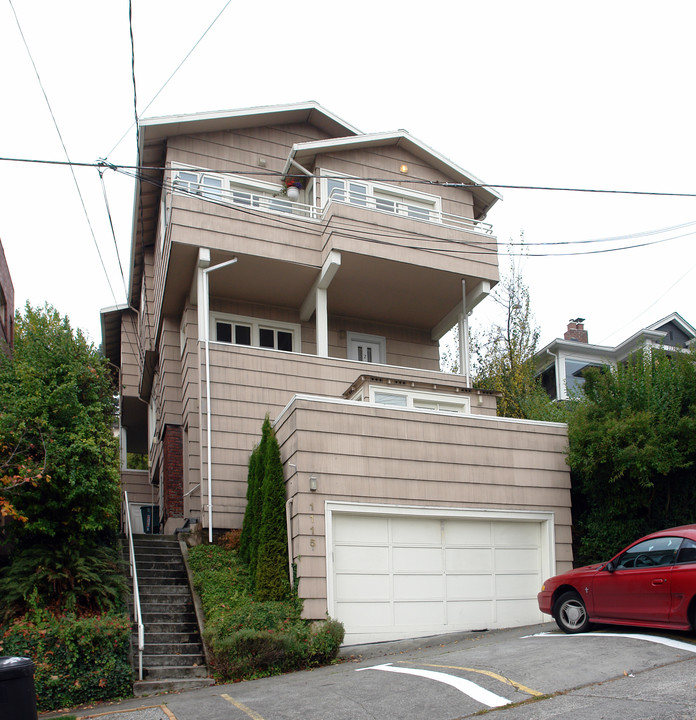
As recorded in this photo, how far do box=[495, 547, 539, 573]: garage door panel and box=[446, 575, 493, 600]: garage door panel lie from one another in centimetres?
36

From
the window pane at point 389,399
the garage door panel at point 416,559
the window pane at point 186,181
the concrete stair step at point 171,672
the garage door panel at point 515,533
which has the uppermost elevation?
the window pane at point 186,181

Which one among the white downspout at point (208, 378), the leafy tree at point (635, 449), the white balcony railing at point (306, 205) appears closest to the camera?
the leafy tree at point (635, 449)

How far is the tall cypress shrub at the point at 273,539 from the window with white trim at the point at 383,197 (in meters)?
7.87

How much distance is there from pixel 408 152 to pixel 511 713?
1670 cm

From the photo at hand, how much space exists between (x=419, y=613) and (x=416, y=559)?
2.97ft

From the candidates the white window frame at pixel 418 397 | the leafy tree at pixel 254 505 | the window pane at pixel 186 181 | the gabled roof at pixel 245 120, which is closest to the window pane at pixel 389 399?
the white window frame at pixel 418 397

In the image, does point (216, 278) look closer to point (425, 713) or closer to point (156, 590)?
point (156, 590)

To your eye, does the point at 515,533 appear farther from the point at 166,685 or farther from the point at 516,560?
the point at 166,685

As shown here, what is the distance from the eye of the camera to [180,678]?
1135cm

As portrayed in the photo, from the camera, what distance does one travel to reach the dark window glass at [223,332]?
63.9ft

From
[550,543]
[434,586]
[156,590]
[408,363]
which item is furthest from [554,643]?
[408,363]

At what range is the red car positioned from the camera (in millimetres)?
10258

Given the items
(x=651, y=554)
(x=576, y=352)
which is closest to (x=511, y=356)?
(x=576, y=352)

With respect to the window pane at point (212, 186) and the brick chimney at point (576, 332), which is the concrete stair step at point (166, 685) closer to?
the window pane at point (212, 186)
